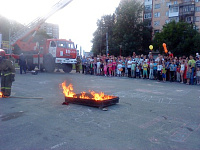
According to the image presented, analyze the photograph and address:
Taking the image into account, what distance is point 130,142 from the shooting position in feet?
14.6

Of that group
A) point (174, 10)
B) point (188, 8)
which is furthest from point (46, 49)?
point (174, 10)

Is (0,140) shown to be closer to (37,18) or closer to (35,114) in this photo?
(35,114)

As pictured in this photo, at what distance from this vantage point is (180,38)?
44.8 meters

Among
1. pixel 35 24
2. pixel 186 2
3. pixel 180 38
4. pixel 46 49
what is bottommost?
pixel 46 49

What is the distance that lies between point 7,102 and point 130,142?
5.81m

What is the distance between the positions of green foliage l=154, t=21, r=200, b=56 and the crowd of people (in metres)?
25.8

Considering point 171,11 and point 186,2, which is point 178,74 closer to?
point 186,2

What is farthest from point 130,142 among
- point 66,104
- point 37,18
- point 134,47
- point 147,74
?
point 134,47

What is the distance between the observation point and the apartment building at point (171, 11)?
51469 millimetres

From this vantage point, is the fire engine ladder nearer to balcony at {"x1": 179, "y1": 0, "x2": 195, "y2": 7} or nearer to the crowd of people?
the crowd of people

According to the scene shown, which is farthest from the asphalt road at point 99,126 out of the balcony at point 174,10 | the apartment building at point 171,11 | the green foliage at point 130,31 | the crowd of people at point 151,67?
the balcony at point 174,10

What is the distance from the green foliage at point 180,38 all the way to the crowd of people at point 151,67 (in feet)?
84.5

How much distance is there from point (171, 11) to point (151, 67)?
42811 mm

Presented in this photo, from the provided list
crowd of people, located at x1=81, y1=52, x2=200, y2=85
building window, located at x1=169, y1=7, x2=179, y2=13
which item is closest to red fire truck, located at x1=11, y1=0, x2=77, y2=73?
crowd of people, located at x1=81, y1=52, x2=200, y2=85
